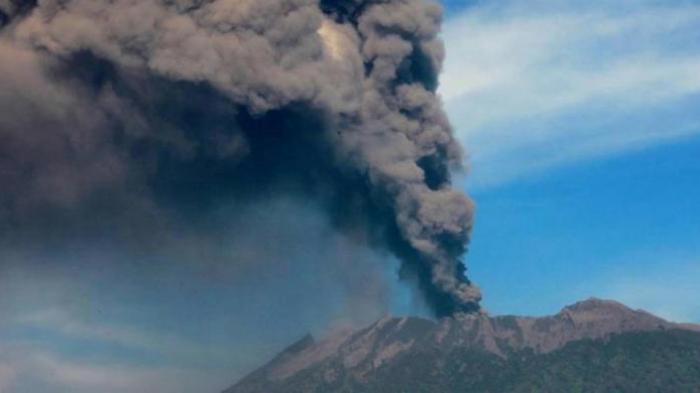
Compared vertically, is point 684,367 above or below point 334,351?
below

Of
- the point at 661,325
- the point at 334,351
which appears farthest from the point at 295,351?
the point at 661,325

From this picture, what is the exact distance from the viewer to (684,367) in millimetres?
139875

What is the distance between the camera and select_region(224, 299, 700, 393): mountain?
140 m

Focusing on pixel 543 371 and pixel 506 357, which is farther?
pixel 506 357

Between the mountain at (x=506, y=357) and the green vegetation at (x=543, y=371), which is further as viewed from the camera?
the mountain at (x=506, y=357)

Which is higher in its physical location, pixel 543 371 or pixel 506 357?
pixel 506 357

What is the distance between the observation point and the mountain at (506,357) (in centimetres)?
14050

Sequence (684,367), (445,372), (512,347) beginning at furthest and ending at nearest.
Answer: (512,347), (445,372), (684,367)

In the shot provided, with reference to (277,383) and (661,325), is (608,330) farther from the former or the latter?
(277,383)

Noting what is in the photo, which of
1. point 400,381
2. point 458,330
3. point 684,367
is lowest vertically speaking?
point 684,367

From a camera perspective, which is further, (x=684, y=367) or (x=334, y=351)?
(x=334, y=351)

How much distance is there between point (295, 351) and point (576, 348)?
6090 centimetres

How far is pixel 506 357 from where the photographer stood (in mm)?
154625

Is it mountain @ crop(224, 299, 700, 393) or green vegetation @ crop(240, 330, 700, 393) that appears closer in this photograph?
green vegetation @ crop(240, 330, 700, 393)
